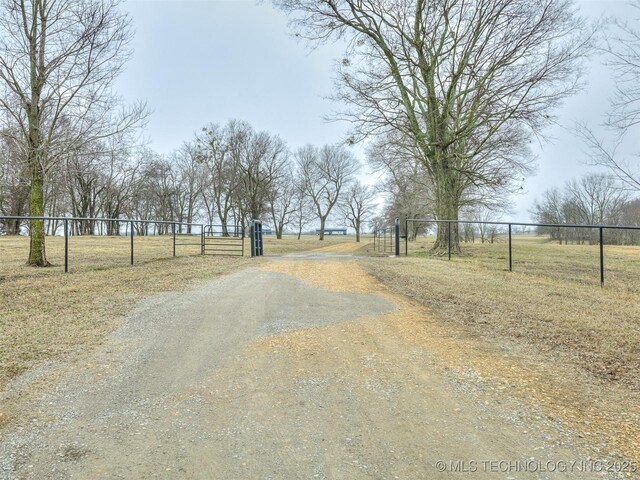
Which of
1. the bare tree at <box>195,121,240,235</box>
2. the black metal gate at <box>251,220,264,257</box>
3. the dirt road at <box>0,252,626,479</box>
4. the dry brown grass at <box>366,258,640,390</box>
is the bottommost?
the dirt road at <box>0,252,626,479</box>

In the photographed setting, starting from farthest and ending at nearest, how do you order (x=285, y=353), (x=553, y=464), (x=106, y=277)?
(x=106, y=277) → (x=285, y=353) → (x=553, y=464)

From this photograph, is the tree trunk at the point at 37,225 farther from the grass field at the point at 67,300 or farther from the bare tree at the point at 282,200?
the bare tree at the point at 282,200

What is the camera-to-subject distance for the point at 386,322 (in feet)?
17.0

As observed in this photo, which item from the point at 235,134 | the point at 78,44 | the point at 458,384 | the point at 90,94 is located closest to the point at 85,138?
the point at 90,94

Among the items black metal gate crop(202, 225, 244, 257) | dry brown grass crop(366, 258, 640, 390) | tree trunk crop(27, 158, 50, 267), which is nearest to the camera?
dry brown grass crop(366, 258, 640, 390)

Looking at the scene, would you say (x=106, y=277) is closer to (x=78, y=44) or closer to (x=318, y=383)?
(x=78, y=44)

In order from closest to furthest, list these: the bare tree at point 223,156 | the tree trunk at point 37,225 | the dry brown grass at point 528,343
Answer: the dry brown grass at point 528,343, the tree trunk at point 37,225, the bare tree at point 223,156

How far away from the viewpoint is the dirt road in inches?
83.9

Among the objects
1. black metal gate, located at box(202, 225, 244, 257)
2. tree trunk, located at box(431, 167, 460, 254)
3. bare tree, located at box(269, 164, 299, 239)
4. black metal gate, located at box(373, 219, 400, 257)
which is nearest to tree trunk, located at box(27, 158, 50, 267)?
black metal gate, located at box(202, 225, 244, 257)

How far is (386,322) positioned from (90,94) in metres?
10.8

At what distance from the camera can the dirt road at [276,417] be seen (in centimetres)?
213

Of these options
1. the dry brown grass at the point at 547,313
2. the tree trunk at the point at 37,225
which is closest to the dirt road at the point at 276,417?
the dry brown grass at the point at 547,313

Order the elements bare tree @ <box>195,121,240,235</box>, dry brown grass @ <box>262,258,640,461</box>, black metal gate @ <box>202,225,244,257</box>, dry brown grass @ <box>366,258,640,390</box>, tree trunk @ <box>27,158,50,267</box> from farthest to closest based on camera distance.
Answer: bare tree @ <box>195,121,240,235</box> → black metal gate @ <box>202,225,244,257</box> → tree trunk @ <box>27,158,50,267</box> → dry brown grass @ <box>366,258,640,390</box> → dry brown grass @ <box>262,258,640,461</box>

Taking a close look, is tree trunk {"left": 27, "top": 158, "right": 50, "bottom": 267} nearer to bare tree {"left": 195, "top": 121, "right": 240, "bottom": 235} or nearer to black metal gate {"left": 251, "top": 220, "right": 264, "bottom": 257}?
black metal gate {"left": 251, "top": 220, "right": 264, "bottom": 257}
